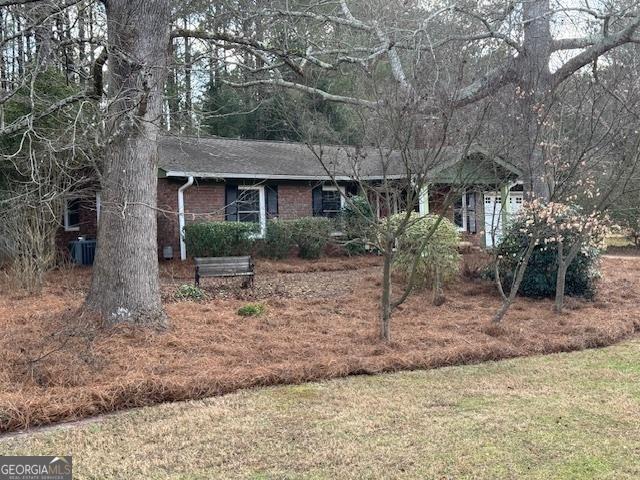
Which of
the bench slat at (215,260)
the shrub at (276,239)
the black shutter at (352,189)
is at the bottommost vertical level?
the bench slat at (215,260)

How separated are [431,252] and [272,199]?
8128mm

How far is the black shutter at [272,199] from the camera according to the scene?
1773 cm

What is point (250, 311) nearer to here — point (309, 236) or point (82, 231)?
point (309, 236)

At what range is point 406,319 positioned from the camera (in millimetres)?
8594

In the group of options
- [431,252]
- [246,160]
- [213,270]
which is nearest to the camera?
[431,252]

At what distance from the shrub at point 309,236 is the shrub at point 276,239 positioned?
6.6 inches

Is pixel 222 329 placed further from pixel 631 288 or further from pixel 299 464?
pixel 631 288

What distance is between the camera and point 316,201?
61.3 feet

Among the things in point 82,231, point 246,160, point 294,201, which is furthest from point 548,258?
point 82,231

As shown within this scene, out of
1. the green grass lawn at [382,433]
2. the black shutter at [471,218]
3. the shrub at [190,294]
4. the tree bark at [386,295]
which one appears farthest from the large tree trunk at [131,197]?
the black shutter at [471,218]

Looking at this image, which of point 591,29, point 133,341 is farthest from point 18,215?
point 591,29

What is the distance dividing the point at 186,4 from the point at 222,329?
6.73m

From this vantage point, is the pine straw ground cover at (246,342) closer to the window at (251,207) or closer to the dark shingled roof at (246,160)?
the dark shingled roof at (246,160)

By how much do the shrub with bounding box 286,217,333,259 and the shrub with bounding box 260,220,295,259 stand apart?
0.17 m
